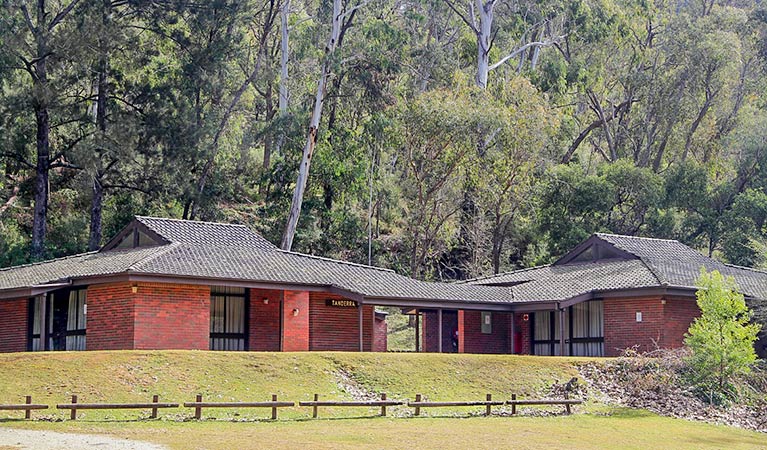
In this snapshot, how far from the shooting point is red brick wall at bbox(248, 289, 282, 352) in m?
40.9

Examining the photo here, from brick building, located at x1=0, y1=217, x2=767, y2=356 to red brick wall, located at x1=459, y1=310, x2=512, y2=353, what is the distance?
0.16 ft

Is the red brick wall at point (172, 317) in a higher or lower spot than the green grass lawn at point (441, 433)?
higher

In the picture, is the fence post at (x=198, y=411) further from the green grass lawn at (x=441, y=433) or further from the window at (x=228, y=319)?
the window at (x=228, y=319)

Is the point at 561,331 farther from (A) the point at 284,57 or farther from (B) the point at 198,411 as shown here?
(A) the point at 284,57

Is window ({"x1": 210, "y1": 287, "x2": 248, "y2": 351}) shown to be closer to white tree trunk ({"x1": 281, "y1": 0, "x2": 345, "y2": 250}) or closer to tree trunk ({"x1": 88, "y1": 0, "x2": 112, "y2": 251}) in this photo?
tree trunk ({"x1": 88, "y1": 0, "x2": 112, "y2": 251})

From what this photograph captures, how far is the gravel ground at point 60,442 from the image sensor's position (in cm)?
2242

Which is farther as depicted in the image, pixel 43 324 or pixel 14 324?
pixel 14 324

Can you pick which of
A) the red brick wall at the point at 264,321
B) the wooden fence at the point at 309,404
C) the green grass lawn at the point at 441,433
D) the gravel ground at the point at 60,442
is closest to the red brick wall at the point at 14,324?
the red brick wall at the point at 264,321

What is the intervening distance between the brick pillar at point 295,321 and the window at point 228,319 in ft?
4.87

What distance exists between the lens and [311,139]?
60719 millimetres

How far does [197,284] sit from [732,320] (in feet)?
57.9

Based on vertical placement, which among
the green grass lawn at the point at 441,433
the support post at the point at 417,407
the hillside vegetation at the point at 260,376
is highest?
the hillside vegetation at the point at 260,376

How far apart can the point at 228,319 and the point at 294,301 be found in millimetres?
2472

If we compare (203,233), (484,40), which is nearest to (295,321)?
(203,233)
